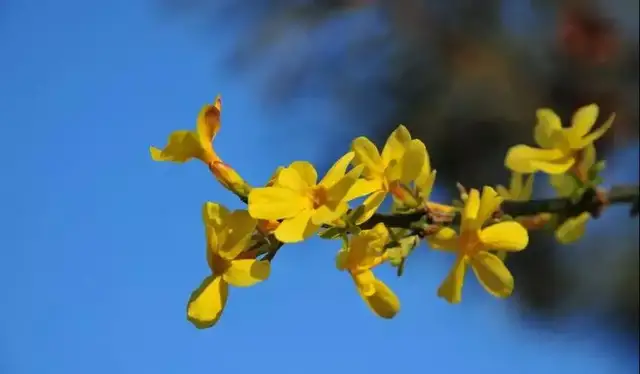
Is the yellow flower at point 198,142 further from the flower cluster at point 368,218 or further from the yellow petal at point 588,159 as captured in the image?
the yellow petal at point 588,159

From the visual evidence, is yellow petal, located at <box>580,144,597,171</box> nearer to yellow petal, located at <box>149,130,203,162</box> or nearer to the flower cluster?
the flower cluster

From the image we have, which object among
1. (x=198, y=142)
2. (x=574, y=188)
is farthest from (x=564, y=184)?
(x=198, y=142)

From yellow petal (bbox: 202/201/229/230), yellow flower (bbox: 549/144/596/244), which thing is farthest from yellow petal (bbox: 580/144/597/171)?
yellow petal (bbox: 202/201/229/230)

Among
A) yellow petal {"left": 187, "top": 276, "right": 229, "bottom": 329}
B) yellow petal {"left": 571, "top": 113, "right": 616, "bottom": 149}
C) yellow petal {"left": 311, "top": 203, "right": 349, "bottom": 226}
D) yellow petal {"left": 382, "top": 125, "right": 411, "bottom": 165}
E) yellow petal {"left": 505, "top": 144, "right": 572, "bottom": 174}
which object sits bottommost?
yellow petal {"left": 187, "top": 276, "right": 229, "bottom": 329}

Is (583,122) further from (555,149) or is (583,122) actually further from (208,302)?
(208,302)

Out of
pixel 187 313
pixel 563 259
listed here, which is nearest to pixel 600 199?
pixel 187 313

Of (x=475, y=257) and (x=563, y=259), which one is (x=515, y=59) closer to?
(x=563, y=259)

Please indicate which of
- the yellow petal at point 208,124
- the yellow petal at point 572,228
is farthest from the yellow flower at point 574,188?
the yellow petal at point 208,124

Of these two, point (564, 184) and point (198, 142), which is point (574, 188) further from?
point (198, 142)
